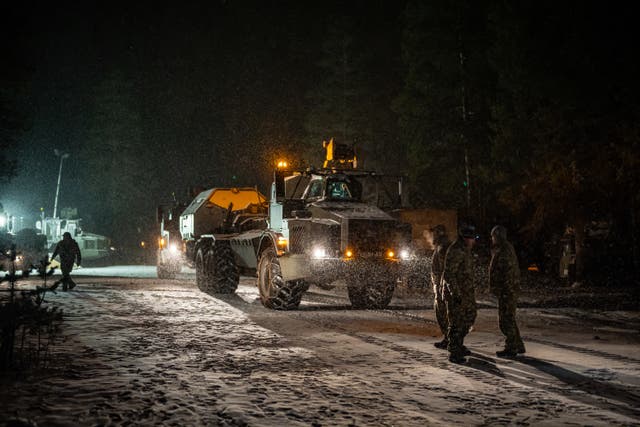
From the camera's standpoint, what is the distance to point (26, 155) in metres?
83.0

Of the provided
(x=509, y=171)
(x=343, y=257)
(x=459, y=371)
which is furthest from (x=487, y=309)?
(x=509, y=171)

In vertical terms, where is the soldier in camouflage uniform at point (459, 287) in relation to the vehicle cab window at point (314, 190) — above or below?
below

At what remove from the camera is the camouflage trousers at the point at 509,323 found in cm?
909

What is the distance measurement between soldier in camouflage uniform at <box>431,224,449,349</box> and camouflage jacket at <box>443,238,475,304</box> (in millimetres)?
485

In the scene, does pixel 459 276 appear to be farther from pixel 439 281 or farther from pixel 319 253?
pixel 319 253

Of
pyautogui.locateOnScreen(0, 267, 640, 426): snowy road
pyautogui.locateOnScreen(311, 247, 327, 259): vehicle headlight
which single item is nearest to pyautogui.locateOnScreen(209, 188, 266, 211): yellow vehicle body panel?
pyautogui.locateOnScreen(311, 247, 327, 259): vehicle headlight

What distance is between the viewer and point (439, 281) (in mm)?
10469

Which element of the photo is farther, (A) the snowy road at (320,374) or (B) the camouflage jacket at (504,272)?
(B) the camouflage jacket at (504,272)

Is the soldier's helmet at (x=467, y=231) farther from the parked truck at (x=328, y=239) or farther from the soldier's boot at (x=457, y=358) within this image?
the parked truck at (x=328, y=239)

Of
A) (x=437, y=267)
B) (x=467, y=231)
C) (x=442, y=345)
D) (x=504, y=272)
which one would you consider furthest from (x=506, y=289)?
(x=437, y=267)

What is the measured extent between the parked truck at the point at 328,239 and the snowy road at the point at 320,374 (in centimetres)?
112

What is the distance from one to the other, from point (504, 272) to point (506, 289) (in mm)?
233

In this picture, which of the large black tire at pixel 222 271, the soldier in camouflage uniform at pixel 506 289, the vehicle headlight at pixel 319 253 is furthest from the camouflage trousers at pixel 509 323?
the large black tire at pixel 222 271

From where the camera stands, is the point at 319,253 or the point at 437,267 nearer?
the point at 437,267
